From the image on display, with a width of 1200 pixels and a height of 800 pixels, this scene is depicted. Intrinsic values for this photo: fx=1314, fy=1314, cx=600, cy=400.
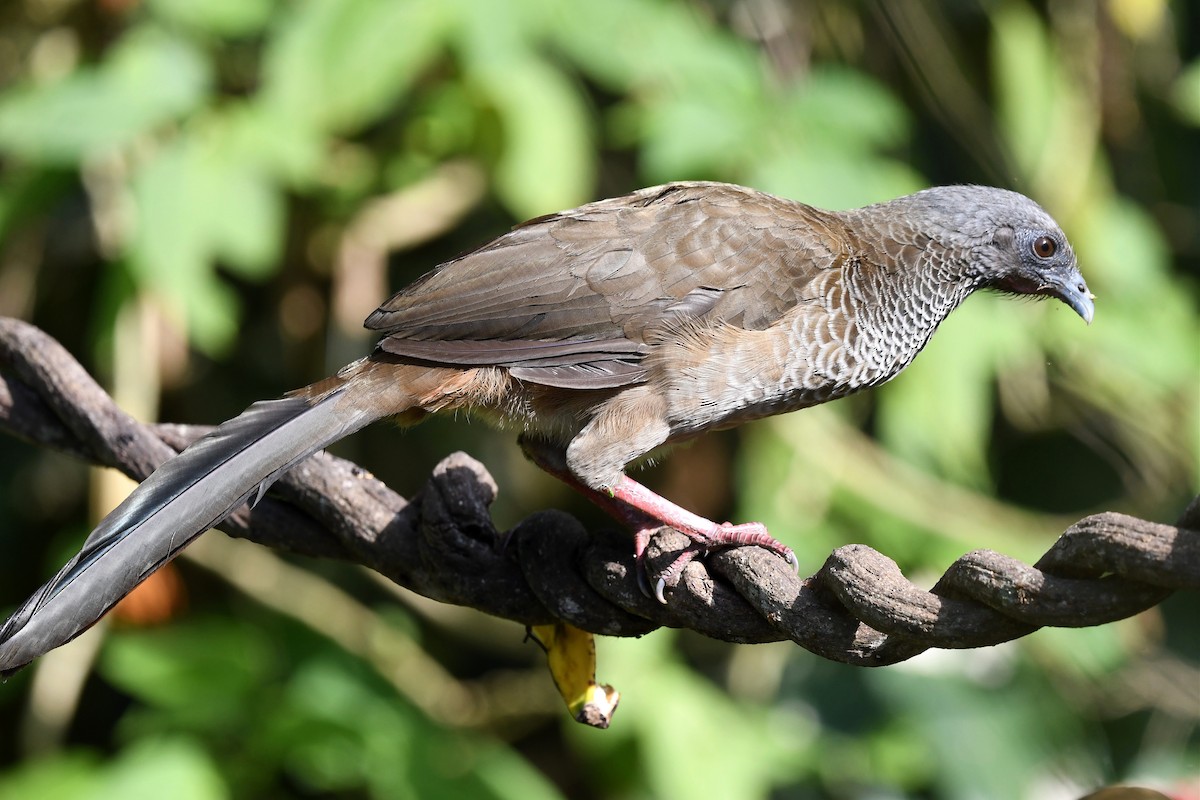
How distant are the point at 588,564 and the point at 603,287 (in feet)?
2.30

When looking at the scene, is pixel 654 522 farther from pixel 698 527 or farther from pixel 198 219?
pixel 198 219

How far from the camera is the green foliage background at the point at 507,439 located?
3.68 metres

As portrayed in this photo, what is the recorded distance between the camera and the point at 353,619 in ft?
14.9

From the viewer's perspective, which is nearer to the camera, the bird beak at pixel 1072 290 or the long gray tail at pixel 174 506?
the long gray tail at pixel 174 506

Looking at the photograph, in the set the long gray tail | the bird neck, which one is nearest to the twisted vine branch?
the long gray tail

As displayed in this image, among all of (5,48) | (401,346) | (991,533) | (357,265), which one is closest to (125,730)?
(357,265)

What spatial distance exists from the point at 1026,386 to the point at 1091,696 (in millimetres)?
1199

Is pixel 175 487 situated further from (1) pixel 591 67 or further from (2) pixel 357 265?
(2) pixel 357 265

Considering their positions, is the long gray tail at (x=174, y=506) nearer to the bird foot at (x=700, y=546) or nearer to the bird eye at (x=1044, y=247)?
the bird foot at (x=700, y=546)

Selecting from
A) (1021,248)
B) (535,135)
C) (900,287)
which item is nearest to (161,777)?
(535,135)

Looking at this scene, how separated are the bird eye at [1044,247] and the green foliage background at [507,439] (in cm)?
66

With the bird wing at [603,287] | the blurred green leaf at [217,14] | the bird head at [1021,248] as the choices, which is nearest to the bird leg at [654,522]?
the bird wing at [603,287]

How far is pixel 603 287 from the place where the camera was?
9.41 ft

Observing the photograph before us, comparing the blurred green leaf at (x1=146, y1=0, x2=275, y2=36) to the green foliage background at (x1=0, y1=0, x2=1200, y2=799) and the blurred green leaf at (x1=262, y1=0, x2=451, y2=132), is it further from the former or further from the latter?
the blurred green leaf at (x1=262, y1=0, x2=451, y2=132)
